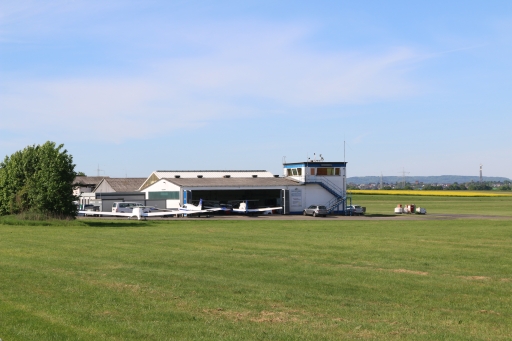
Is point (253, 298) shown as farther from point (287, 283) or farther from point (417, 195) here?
point (417, 195)

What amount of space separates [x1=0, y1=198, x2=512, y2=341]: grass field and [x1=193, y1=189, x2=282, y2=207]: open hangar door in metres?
48.4

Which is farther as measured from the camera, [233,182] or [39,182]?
[233,182]

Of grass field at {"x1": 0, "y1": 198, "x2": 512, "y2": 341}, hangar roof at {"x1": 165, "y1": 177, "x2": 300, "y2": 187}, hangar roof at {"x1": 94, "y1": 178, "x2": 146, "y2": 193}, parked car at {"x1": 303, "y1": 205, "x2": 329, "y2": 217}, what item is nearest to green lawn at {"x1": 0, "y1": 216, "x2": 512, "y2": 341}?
grass field at {"x1": 0, "y1": 198, "x2": 512, "y2": 341}

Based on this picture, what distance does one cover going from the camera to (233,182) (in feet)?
261

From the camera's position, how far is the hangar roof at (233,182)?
76312 millimetres

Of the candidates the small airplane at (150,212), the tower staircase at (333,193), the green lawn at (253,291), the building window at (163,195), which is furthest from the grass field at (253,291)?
the tower staircase at (333,193)

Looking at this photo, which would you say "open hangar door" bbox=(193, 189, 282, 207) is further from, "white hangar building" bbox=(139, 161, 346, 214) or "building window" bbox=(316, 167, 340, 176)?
"building window" bbox=(316, 167, 340, 176)

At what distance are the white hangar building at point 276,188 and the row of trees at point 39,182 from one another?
20.6 meters

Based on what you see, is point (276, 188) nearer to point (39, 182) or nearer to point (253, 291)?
point (39, 182)

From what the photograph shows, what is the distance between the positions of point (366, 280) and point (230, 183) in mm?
59015

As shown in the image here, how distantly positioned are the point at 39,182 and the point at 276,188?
1240 inches

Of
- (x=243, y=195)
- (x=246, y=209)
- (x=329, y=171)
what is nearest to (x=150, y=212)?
(x=246, y=209)

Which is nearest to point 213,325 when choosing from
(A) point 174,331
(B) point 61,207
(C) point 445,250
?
(A) point 174,331

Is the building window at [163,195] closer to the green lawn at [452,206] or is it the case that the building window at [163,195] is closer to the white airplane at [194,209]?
the white airplane at [194,209]
